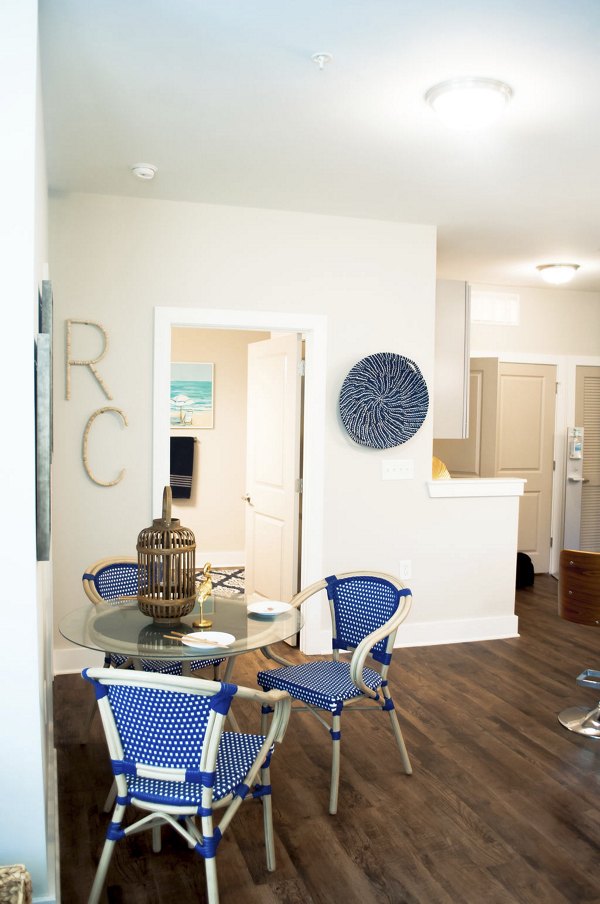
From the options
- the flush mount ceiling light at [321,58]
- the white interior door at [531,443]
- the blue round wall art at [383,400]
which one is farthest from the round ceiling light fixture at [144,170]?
the white interior door at [531,443]

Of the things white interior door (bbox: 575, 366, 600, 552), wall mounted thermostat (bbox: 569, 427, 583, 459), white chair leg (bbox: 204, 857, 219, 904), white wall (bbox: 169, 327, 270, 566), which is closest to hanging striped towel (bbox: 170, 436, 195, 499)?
white wall (bbox: 169, 327, 270, 566)

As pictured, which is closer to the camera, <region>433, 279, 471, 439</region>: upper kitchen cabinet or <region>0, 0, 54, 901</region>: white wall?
<region>0, 0, 54, 901</region>: white wall

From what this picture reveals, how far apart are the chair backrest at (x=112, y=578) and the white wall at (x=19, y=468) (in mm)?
1275

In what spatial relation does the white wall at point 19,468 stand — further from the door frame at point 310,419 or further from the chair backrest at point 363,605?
the door frame at point 310,419

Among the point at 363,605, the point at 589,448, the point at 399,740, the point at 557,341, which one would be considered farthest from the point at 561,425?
the point at 399,740

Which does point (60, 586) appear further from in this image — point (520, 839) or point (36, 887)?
point (520, 839)

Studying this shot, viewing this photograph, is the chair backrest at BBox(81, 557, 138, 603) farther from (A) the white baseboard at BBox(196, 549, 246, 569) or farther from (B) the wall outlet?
(A) the white baseboard at BBox(196, 549, 246, 569)

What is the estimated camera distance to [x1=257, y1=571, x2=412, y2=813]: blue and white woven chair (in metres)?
2.78

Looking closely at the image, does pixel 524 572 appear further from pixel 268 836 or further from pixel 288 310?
pixel 268 836

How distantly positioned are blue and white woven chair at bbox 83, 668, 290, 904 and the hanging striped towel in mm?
5069

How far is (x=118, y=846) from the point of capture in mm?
2545

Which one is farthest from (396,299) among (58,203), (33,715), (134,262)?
(33,715)

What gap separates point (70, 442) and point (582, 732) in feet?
9.58

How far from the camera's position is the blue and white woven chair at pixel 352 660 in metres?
2.78
